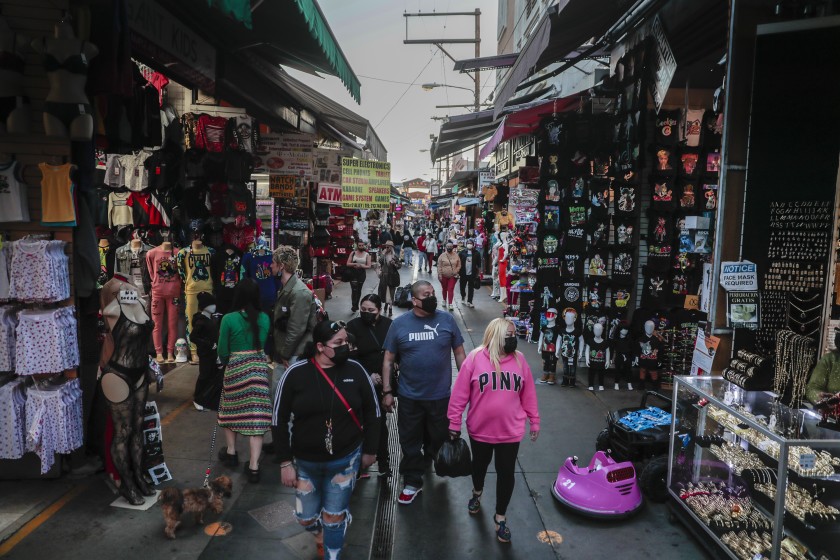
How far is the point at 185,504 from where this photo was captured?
453 centimetres

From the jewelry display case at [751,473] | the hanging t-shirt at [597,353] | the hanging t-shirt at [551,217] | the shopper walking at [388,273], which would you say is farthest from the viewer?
the shopper walking at [388,273]

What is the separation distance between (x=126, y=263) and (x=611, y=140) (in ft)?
25.8

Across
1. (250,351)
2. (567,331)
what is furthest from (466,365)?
(567,331)

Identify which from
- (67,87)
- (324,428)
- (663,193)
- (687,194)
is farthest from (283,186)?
(324,428)

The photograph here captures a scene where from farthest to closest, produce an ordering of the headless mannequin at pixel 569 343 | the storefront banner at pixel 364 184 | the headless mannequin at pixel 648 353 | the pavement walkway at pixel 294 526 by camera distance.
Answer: the storefront banner at pixel 364 184 < the headless mannequin at pixel 569 343 < the headless mannequin at pixel 648 353 < the pavement walkway at pixel 294 526

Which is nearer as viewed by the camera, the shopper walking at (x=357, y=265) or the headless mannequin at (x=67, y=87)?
the headless mannequin at (x=67, y=87)

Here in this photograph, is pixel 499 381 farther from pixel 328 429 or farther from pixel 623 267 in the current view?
pixel 623 267

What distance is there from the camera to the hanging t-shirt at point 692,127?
805 cm

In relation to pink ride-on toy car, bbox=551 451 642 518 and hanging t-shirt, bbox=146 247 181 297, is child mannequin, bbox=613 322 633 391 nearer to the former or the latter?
pink ride-on toy car, bbox=551 451 642 518

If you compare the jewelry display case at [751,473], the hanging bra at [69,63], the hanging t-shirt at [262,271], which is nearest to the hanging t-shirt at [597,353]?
the jewelry display case at [751,473]

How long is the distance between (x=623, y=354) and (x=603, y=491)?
157 inches

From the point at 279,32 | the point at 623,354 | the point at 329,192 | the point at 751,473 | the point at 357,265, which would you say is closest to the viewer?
the point at 751,473

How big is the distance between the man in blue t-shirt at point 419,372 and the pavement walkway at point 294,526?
17.7 inches

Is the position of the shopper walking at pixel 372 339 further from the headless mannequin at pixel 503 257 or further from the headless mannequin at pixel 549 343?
the headless mannequin at pixel 503 257
